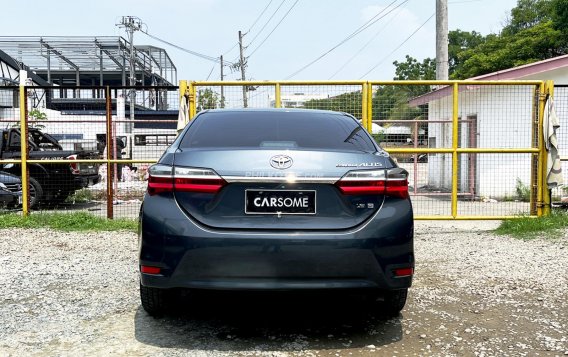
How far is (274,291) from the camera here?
3.33m

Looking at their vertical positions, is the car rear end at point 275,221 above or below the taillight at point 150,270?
above

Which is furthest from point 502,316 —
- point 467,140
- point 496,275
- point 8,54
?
point 8,54

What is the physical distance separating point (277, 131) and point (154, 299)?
1476 millimetres

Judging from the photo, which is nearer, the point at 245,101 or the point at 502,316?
the point at 502,316

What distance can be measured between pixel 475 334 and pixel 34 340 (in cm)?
295

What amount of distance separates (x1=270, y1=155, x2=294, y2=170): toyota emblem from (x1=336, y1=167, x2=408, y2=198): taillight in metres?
0.32

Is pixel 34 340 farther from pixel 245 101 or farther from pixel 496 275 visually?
pixel 245 101

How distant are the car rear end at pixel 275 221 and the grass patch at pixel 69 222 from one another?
15.8 ft

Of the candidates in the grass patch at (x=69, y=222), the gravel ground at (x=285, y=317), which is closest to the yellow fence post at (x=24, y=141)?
the grass patch at (x=69, y=222)

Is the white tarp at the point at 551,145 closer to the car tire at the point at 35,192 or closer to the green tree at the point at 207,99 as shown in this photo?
the green tree at the point at 207,99

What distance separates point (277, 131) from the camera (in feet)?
13.3

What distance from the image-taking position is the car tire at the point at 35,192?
10.5 metres

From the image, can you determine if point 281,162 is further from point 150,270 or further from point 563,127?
point 563,127

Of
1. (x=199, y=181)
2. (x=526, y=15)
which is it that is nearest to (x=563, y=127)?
(x=199, y=181)
